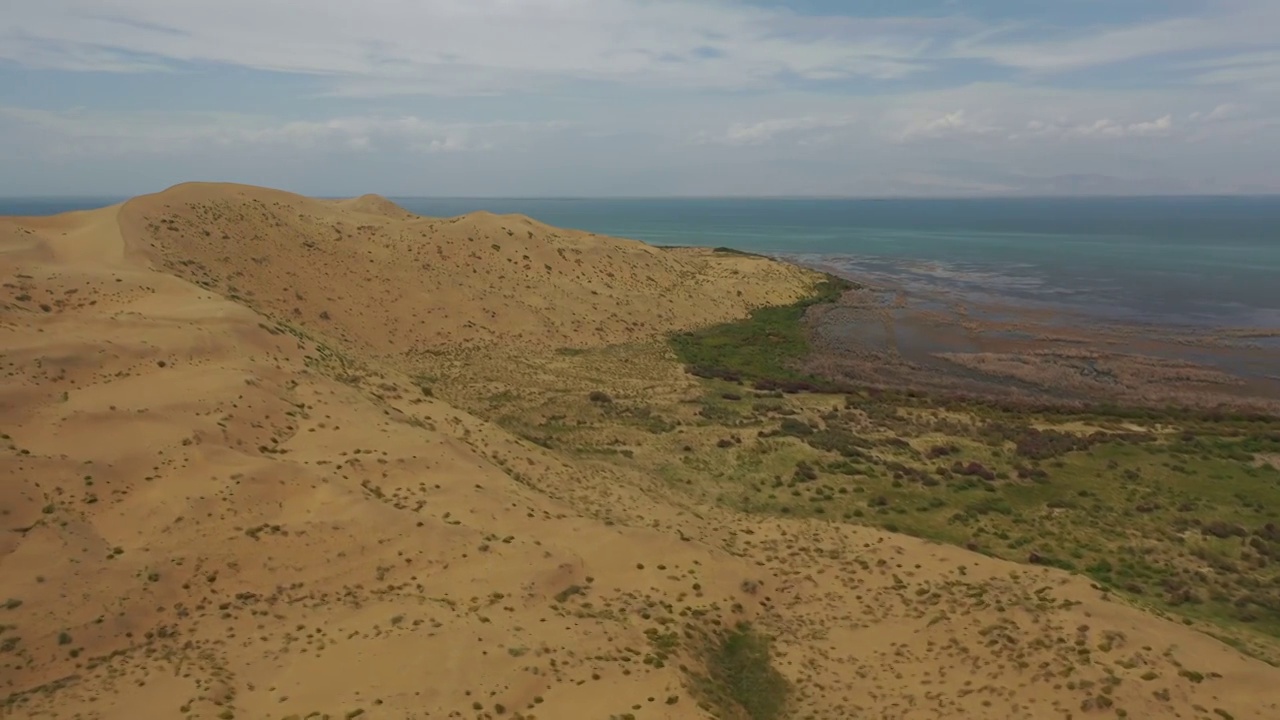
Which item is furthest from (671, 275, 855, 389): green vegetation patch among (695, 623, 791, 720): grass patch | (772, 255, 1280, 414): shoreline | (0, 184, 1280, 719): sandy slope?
(695, 623, 791, 720): grass patch

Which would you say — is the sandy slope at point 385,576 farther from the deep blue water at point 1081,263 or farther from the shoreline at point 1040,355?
the deep blue water at point 1081,263

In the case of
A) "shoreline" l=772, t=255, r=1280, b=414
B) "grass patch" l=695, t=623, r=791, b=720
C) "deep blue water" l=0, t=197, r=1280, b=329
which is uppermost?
"deep blue water" l=0, t=197, r=1280, b=329

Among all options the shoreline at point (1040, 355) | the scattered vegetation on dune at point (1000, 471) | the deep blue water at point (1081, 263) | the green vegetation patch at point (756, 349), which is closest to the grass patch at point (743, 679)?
the scattered vegetation on dune at point (1000, 471)

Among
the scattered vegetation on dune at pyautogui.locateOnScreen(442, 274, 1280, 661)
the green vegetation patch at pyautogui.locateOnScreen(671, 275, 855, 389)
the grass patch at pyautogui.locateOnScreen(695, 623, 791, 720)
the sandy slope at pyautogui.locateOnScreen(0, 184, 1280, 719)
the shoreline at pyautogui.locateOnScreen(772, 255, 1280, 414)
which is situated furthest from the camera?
the green vegetation patch at pyautogui.locateOnScreen(671, 275, 855, 389)

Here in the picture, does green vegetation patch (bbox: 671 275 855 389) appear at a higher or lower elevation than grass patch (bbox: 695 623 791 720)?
higher

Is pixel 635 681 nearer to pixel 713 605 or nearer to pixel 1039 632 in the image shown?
pixel 713 605

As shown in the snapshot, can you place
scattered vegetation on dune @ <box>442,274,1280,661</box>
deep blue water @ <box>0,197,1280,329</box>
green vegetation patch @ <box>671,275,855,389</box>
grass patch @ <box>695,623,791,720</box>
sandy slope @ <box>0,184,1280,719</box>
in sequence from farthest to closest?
1. deep blue water @ <box>0,197,1280,329</box>
2. green vegetation patch @ <box>671,275,855,389</box>
3. scattered vegetation on dune @ <box>442,274,1280,661</box>
4. grass patch @ <box>695,623,791,720</box>
5. sandy slope @ <box>0,184,1280,719</box>

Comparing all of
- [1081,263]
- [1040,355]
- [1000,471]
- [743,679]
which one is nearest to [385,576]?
[743,679]

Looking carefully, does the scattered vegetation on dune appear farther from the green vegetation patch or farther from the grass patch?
the grass patch

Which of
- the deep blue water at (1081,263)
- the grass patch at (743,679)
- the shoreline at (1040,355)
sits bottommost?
the grass patch at (743,679)
